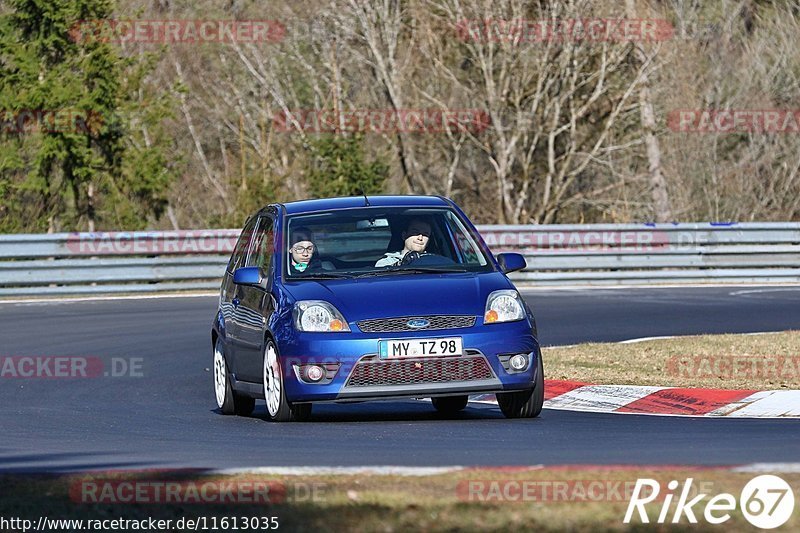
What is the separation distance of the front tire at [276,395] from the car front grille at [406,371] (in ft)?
1.97

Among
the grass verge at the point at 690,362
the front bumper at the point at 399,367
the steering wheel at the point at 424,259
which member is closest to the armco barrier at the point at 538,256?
the grass verge at the point at 690,362

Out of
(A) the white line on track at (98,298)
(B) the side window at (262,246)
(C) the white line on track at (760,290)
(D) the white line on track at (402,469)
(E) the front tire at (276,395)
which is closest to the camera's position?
(D) the white line on track at (402,469)

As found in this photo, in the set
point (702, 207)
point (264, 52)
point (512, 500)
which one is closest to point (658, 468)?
point (512, 500)

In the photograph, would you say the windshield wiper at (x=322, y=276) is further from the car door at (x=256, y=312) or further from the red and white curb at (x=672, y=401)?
the red and white curb at (x=672, y=401)

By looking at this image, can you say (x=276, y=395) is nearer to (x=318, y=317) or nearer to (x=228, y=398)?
(x=318, y=317)

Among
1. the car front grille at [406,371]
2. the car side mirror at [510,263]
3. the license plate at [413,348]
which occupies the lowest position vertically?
the car front grille at [406,371]

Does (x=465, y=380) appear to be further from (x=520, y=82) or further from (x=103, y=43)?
(x=520, y=82)

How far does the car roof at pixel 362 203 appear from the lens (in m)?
11.6

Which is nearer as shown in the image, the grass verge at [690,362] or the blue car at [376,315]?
the blue car at [376,315]

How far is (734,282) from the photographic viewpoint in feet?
87.1

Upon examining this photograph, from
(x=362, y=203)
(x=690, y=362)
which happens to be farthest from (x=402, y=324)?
(x=690, y=362)

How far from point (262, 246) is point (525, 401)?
2.48 m

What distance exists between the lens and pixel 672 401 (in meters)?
11.9

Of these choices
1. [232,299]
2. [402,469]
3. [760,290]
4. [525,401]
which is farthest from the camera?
[760,290]
